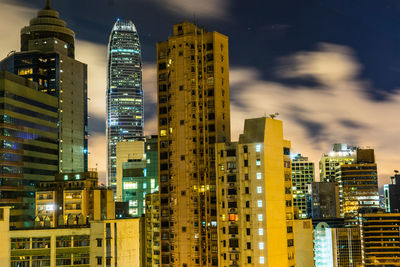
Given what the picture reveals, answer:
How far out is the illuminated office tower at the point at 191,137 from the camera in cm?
13675

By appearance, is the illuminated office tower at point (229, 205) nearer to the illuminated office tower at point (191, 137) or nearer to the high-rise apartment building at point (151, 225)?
the illuminated office tower at point (191, 137)

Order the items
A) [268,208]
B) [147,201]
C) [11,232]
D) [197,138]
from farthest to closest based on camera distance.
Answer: [147,201], [197,138], [268,208], [11,232]

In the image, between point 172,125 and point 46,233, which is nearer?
point 46,233

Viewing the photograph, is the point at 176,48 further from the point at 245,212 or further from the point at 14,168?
the point at 14,168

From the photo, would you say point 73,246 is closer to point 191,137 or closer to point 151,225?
point 191,137

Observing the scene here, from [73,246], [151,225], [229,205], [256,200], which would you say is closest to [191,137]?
[229,205]

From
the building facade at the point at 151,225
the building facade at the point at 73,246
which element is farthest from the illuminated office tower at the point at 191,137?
the building facade at the point at 151,225

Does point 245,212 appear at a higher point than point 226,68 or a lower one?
lower

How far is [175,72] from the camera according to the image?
143 m

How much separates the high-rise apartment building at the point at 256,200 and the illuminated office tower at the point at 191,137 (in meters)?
5.24

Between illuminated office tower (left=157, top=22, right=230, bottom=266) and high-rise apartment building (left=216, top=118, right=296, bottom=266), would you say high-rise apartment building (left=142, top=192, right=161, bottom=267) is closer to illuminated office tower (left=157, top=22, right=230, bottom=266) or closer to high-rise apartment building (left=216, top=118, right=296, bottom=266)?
illuminated office tower (left=157, top=22, right=230, bottom=266)

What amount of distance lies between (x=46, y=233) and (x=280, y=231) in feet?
182

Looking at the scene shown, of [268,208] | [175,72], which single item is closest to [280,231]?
[268,208]

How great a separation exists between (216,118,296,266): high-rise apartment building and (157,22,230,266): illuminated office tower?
5.24 meters
